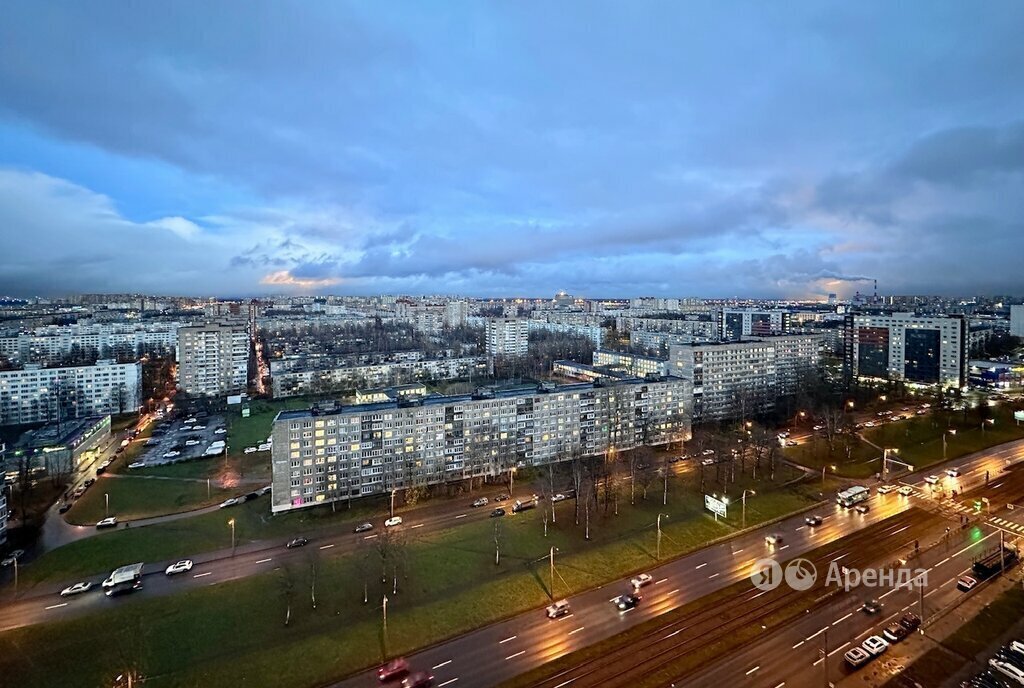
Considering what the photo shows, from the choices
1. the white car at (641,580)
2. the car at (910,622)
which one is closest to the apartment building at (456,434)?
the white car at (641,580)

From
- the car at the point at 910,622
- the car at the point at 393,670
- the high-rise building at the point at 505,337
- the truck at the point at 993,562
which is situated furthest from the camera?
the high-rise building at the point at 505,337

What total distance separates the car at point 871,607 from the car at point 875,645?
159cm

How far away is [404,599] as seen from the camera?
17.3 m

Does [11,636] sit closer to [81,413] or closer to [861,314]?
[81,413]

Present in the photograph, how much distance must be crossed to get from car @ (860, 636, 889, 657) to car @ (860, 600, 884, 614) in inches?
62.4

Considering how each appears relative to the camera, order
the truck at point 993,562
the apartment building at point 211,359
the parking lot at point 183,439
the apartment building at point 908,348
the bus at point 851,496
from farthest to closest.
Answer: the apartment building at point 211,359
the apartment building at point 908,348
the parking lot at point 183,439
the bus at point 851,496
the truck at point 993,562

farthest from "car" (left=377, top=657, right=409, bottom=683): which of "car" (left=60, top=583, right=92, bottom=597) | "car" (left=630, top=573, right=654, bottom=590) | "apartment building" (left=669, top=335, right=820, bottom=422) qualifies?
"apartment building" (left=669, top=335, right=820, bottom=422)

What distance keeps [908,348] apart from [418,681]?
61374mm

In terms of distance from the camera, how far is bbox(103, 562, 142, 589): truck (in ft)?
60.6

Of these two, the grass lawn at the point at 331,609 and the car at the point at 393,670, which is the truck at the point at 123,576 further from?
the car at the point at 393,670

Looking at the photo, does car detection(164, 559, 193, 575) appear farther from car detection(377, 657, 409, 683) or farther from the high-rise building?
the high-rise building

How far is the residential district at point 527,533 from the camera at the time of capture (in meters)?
14.6

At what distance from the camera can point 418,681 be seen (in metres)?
13.5

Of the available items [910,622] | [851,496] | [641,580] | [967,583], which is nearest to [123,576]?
[641,580]
